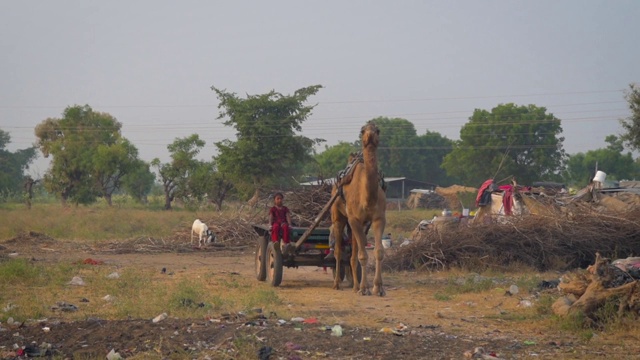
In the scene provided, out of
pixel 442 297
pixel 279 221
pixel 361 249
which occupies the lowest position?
pixel 442 297

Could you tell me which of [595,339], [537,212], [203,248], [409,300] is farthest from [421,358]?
[203,248]

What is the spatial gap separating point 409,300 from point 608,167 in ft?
246

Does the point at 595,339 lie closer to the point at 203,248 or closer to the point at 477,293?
the point at 477,293

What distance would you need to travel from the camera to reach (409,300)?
14000 millimetres

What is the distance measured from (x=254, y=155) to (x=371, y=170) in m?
33.2

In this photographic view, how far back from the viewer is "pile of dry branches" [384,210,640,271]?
18922 mm

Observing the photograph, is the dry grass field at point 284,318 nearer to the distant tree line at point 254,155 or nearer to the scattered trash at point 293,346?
the scattered trash at point 293,346

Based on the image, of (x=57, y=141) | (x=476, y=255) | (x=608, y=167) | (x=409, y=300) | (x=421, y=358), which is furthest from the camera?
(x=608, y=167)

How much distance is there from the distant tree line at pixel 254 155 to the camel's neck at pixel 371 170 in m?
25.8

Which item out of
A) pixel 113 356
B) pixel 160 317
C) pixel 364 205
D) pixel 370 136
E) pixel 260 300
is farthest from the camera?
pixel 364 205

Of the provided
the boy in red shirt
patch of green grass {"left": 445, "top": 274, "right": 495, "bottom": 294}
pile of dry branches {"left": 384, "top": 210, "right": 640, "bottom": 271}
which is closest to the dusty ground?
patch of green grass {"left": 445, "top": 274, "right": 495, "bottom": 294}

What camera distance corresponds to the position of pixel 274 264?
632 inches

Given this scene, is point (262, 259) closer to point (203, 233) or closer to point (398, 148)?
point (203, 233)

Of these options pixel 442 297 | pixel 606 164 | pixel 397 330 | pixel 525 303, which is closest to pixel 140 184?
pixel 606 164
